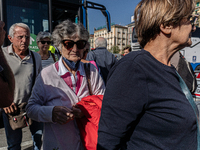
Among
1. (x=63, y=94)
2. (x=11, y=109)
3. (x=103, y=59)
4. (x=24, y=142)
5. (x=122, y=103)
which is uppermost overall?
(x=103, y=59)

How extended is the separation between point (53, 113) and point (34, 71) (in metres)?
1.19

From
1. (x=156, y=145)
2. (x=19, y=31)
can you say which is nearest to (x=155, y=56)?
(x=156, y=145)

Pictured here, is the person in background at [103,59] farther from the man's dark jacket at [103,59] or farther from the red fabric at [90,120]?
the red fabric at [90,120]

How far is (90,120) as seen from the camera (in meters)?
1.42

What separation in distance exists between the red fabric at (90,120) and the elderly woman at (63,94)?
0.07m

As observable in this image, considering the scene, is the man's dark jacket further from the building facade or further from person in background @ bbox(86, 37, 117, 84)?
the building facade

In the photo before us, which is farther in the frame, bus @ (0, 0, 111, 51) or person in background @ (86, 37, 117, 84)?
bus @ (0, 0, 111, 51)

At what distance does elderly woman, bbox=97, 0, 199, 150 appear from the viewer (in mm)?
855

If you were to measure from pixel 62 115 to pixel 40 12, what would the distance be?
3.76m

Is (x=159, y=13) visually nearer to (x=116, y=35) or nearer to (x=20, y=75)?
(x=20, y=75)

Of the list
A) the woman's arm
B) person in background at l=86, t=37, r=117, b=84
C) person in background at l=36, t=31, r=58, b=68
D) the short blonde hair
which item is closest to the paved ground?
person in background at l=36, t=31, r=58, b=68

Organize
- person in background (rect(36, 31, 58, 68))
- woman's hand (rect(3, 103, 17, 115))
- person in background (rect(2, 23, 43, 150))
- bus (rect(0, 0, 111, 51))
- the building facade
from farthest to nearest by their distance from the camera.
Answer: the building facade → bus (rect(0, 0, 111, 51)) → person in background (rect(36, 31, 58, 68)) → person in background (rect(2, 23, 43, 150)) → woman's hand (rect(3, 103, 17, 115))

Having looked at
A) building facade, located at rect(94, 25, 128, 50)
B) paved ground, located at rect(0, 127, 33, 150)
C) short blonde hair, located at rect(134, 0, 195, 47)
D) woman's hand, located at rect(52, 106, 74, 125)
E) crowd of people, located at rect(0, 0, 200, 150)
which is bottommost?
paved ground, located at rect(0, 127, 33, 150)

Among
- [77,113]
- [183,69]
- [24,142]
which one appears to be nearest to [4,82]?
[77,113]
